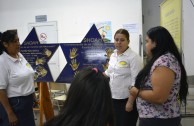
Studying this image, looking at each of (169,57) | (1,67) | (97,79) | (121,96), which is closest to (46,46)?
(1,67)

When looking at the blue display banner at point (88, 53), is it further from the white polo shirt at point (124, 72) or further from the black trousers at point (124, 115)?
the black trousers at point (124, 115)

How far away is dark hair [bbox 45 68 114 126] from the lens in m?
0.88

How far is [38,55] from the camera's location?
3051mm

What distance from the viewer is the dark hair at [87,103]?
88cm

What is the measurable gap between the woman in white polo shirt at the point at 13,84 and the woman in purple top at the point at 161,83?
1058 mm

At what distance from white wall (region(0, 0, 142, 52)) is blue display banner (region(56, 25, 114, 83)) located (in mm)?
2248

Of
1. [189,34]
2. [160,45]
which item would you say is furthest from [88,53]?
[189,34]

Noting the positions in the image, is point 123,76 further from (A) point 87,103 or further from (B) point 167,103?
(A) point 87,103

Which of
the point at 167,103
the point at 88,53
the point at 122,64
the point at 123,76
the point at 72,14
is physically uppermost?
the point at 72,14

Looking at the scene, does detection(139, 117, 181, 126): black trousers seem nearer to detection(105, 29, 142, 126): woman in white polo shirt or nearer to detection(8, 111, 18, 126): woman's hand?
detection(105, 29, 142, 126): woman in white polo shirt

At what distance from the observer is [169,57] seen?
1.56 meters

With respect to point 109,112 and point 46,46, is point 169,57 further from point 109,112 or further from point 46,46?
point 46,46

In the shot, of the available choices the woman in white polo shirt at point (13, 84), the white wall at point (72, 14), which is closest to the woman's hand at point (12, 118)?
the woman in white polo shirt at point (13, 84)

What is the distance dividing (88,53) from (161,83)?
1471mm
